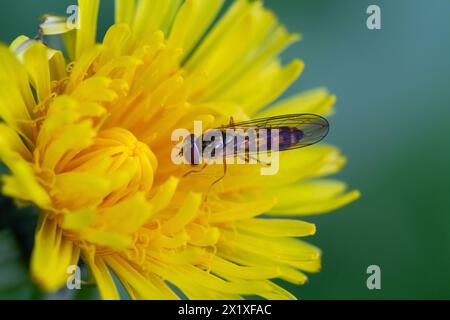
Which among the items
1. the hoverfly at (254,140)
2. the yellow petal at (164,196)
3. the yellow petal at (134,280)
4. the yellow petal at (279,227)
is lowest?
the yellow petal at (134,280)

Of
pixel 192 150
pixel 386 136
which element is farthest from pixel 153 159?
pixel 386 136

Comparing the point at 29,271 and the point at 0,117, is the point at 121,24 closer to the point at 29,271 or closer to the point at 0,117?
the point at 0,117

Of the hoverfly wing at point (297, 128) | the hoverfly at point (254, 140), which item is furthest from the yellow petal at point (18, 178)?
the hoverfly wing at point (297, 128)

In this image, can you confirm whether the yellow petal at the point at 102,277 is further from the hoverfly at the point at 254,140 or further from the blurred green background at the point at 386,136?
the blurred green background at the point at 386,136

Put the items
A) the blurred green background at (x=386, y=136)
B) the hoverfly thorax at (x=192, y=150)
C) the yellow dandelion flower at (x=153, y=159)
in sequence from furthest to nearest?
1. the blurred green background at (x=386, y=136)
2. the hoverfly thorax at (x=192, y=150)
3. the yellow dandelion flower at (x=153, y=159)

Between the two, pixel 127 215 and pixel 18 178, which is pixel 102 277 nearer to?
pixel 127 215

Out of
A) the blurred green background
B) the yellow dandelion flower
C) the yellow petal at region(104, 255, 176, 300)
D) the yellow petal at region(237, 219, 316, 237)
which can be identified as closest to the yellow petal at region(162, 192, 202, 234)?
the yellow dandelion flower
